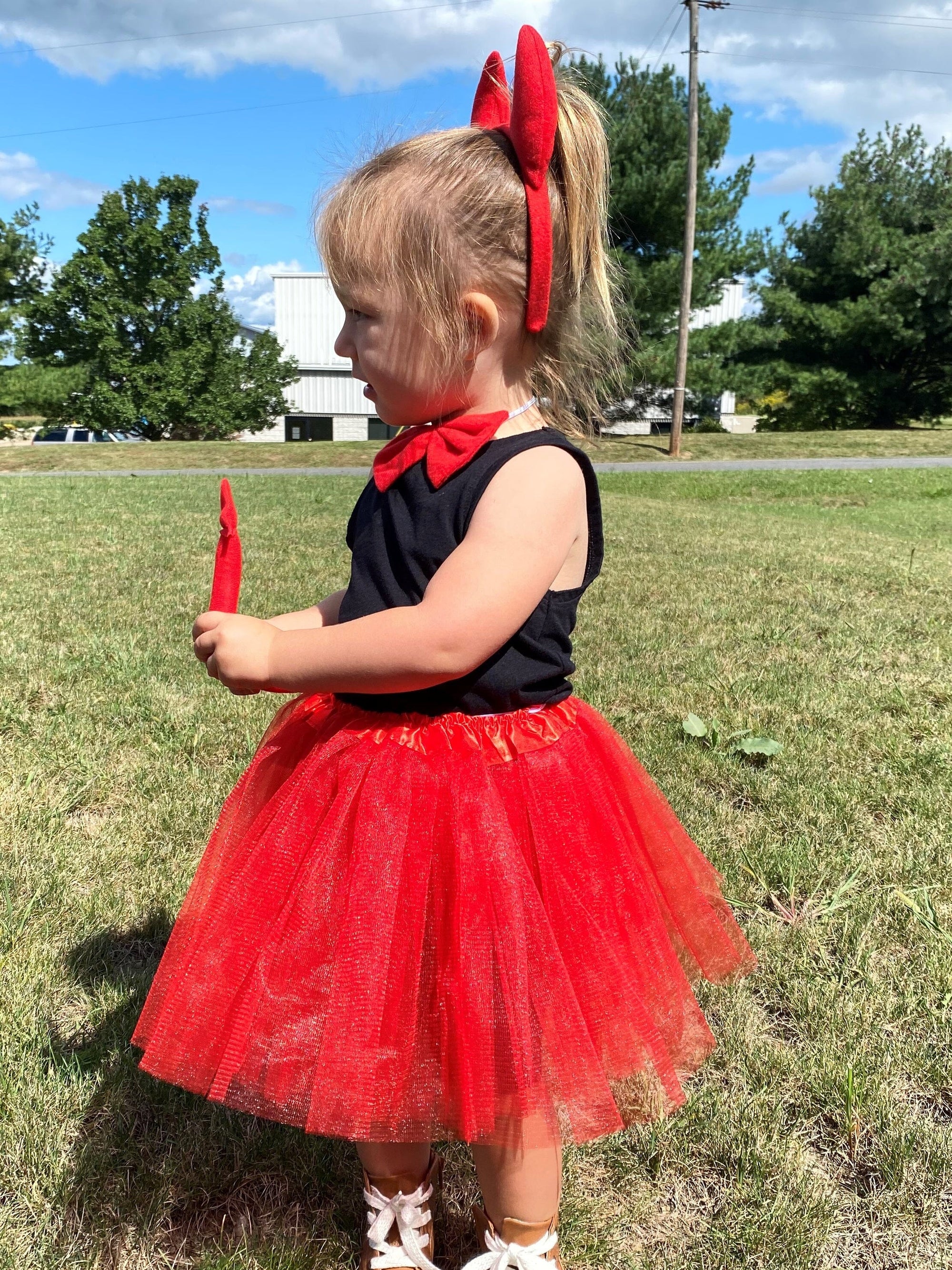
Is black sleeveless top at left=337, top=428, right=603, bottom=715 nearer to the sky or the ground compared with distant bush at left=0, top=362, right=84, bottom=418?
nearer to the ground

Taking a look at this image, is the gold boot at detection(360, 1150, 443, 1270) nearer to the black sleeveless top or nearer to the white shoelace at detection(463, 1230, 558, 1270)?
the white shoelace at detection(463, 1230, 558, 1270)

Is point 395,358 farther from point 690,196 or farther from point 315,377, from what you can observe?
point 315,377

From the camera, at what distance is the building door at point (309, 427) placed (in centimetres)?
4069

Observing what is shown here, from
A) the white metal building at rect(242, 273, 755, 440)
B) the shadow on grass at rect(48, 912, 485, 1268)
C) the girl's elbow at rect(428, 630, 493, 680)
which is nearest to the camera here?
the girl's elbow at rect(428, 630, 493, 680)

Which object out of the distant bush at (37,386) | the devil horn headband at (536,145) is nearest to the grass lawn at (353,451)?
the distant bush at (37,386)

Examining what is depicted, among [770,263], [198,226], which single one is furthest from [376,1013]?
[198,226]

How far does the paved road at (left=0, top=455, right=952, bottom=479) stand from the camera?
15.4 meters

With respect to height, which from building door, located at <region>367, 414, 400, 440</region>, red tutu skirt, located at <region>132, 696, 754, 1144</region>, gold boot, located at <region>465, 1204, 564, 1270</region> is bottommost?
gold boot, located at <region>465, 1204, 564, 1270</region>

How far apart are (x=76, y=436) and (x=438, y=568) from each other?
3630 centimetres

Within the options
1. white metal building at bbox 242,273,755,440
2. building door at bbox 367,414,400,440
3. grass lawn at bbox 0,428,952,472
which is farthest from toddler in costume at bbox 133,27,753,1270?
building door at bbox 367,414,400,440

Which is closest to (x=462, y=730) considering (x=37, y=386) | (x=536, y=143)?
(x=536, y=143)

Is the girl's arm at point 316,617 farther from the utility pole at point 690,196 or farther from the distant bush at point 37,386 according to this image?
the distant bush at point 37,386

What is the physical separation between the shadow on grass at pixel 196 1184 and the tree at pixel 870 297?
84.2ft

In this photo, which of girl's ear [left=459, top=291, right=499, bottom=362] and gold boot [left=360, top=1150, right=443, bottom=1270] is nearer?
girl's ear [left=459, top=291, right=499, bottom=362]
